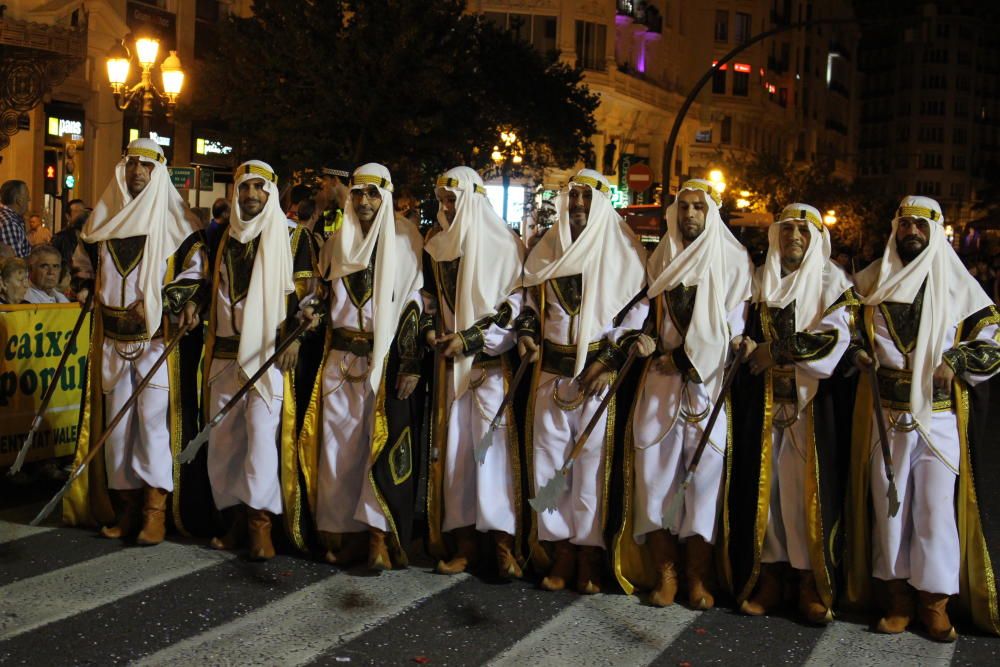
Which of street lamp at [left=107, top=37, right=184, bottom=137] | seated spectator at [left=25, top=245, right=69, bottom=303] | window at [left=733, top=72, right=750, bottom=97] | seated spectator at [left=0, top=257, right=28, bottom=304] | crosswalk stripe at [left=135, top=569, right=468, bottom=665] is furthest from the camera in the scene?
window at [left=733, top=72, right=750, bottom=97]

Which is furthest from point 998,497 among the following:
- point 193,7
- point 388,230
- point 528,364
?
point 193,7

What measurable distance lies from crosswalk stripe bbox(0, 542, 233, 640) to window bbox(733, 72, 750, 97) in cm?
7002

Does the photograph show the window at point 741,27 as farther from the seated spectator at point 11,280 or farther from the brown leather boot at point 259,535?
the brown leather boot at point 259,535

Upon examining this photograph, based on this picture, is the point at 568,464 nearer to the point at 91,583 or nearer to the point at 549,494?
the point at 549,494

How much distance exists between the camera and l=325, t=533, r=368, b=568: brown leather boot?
7219 millimetres

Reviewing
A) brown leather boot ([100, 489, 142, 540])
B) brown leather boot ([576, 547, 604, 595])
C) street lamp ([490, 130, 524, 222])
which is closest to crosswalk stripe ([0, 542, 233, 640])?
brown leather boot ([100, 489, 142, 540])

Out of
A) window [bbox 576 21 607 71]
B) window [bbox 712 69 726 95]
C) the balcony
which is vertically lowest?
window [bbox 576 21 607 71]

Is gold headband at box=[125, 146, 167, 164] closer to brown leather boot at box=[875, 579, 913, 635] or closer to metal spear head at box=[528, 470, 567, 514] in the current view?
metal spear head at box=[528, 470, 567, 514]

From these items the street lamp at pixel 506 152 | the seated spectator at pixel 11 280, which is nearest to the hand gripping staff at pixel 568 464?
the seated spectator at pixel 11 280

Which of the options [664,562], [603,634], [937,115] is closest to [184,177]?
[664,562]

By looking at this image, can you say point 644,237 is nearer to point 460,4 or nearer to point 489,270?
point 460,4

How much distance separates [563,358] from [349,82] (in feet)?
63.3

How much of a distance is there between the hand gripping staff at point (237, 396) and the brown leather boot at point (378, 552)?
1.01 meters

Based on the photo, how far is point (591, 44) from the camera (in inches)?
2048
